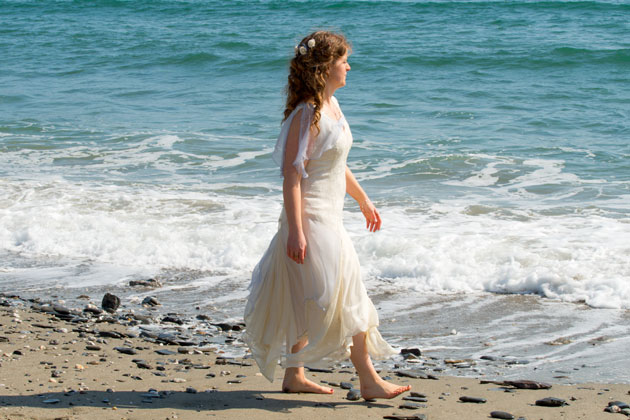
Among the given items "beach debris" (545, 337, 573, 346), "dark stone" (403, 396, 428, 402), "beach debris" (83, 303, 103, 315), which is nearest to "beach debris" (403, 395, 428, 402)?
"dark stone" (403, 396, 428, 402)

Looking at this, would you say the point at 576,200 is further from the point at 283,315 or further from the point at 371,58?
the point at 371,58

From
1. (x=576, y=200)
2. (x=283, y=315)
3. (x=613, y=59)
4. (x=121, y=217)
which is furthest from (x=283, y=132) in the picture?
(x=613, y=59)

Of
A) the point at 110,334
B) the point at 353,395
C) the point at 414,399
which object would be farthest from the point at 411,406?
the point at 110,334

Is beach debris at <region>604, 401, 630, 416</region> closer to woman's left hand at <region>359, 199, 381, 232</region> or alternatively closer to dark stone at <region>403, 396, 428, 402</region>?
dark stone at <region>403, 396, 428, 402</region>

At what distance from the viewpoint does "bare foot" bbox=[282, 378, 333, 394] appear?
158 inches

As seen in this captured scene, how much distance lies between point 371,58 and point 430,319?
16069 millimetres

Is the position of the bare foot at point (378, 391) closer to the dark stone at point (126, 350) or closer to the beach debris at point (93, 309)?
the dark stone at point (126, 350)

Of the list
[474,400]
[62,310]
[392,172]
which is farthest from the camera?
[392,172]

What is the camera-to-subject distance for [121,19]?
30.7 meters

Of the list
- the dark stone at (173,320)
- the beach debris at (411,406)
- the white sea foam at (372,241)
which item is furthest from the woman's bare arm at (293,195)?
the white sea foam at (372,241)

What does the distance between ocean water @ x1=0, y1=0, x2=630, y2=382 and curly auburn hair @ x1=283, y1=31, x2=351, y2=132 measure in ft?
6.92

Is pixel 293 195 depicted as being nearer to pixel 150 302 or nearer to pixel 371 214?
pixel 371 214

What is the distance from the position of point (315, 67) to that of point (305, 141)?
1.12ft

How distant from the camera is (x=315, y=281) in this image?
3.66m
